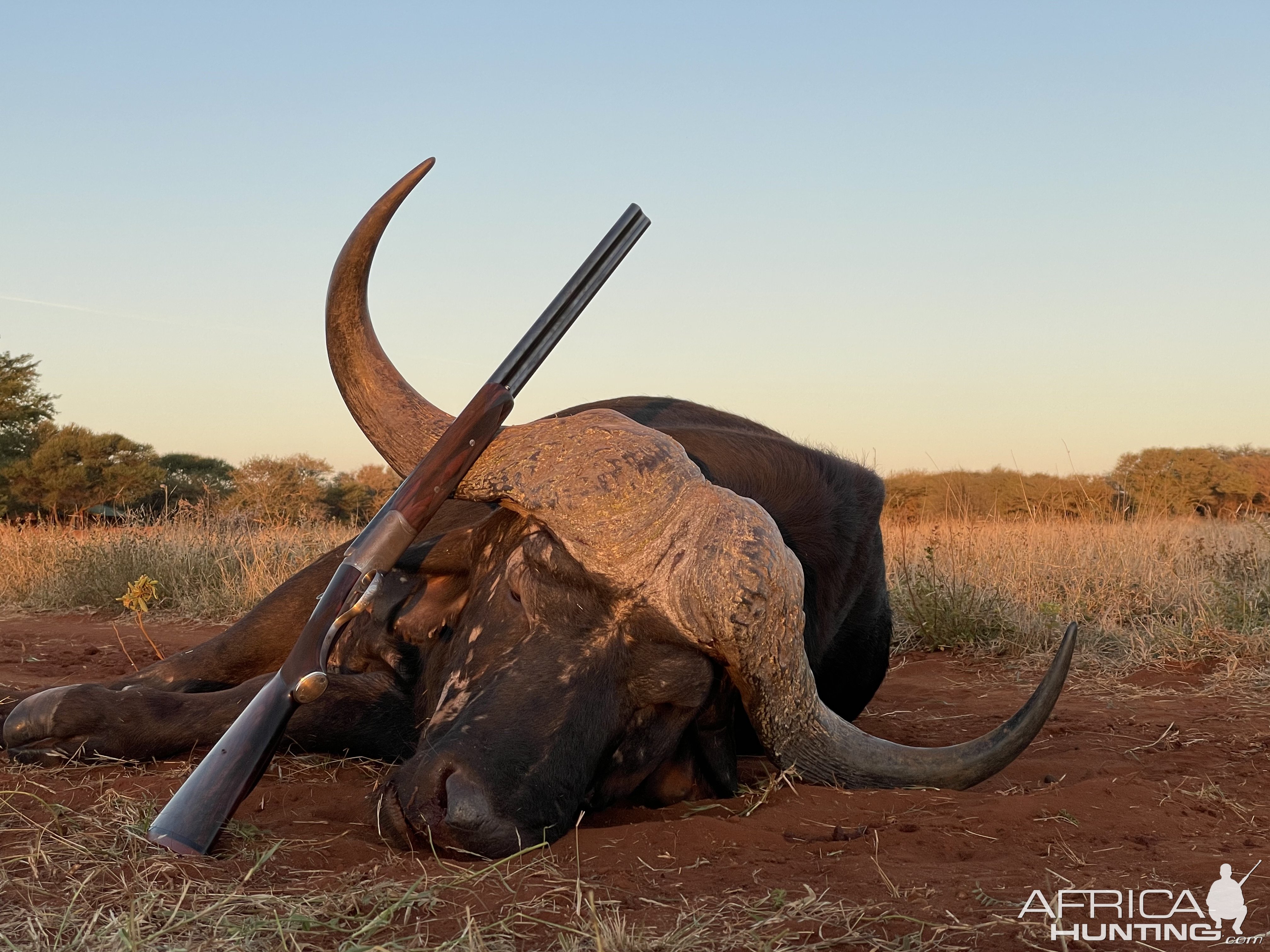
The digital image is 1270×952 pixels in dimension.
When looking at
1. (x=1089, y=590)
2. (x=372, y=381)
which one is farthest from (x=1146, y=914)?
(x=1089, y=590)

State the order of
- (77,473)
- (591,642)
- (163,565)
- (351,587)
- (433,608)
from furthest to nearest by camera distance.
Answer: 1. (77,473)
2. (163,565)
3. (433,608)
4. (351,587)
5. (591,642)

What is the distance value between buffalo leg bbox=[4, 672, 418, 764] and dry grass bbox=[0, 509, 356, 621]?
193 inches

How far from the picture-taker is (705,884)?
7.00ft

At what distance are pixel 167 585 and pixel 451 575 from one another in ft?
21.3

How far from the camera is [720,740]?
2920 mm

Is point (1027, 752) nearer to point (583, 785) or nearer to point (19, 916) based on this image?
point (583, 785)

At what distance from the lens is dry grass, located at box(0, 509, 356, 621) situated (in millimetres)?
8281

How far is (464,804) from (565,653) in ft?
1.51

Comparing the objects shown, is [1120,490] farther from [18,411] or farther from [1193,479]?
[18,411]

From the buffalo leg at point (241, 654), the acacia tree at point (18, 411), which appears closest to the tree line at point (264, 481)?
the acacia tree at point (18, 411)

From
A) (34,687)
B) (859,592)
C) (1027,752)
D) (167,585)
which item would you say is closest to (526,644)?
(859,592)

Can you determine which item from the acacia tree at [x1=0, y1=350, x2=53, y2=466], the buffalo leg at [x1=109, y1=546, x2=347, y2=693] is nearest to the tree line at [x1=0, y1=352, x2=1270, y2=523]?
the acacia tree at [x1=0, y1=350, x2=53, y2=466]

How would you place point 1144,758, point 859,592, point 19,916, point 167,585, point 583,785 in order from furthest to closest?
point 167,585 → point 859,592 → point 1144,758 → point 583,785 → point 19,916

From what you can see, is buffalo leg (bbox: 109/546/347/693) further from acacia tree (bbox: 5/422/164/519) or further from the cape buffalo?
acacia tree (bbox: 5/422/164/519)
